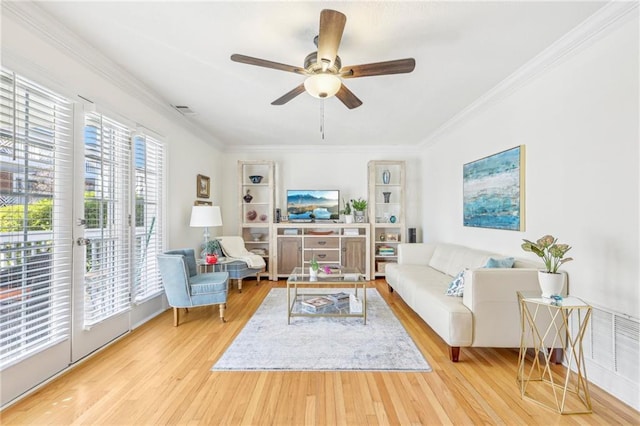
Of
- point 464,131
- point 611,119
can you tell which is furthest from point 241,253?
point 611,119

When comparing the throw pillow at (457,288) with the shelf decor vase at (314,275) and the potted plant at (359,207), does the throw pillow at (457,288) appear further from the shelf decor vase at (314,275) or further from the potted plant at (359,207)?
the potted plant at (359,207)

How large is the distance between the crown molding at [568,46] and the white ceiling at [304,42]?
60 mm

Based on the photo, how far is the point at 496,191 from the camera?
3.25m

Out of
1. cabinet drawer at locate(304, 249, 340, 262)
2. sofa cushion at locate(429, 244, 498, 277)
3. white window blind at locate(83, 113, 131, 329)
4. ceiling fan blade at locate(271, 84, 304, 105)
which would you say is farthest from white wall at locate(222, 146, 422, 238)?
ceiling fan blade at locate(271, 84, 304, 105)

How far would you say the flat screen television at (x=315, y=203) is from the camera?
5629mm

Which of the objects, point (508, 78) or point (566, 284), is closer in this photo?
point (566, 284)

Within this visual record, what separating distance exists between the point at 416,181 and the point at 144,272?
4822 mm

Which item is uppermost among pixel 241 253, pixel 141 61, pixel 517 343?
pixel 141 61

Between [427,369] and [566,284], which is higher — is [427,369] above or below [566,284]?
below

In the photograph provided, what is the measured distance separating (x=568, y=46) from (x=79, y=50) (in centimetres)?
372

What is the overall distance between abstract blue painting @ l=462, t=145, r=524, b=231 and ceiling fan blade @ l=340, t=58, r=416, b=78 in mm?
1614

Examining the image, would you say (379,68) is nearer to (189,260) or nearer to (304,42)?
(304,42)

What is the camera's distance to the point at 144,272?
324cm

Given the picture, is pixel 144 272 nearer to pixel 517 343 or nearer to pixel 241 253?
pixel 241 253
